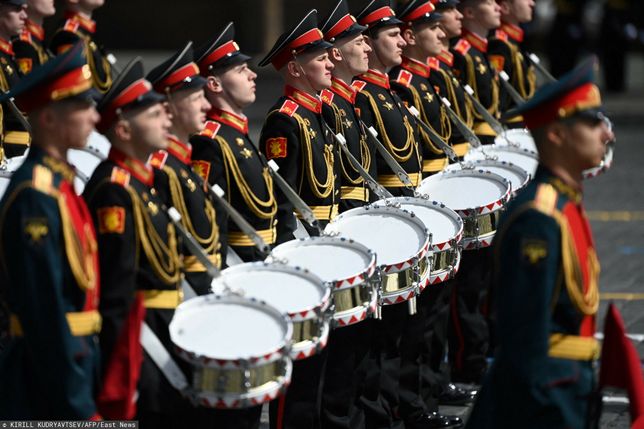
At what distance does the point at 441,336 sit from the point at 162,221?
10.9 feet

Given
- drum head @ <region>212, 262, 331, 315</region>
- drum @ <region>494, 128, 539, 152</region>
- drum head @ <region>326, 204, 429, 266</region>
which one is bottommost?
drum @ <region>494, 128, 539, 152</region>

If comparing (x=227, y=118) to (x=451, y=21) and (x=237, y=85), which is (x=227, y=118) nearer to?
(x=237, y=85)

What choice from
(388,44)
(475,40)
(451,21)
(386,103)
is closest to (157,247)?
(386,103)

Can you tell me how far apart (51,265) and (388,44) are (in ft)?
13.5

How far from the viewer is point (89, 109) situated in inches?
225

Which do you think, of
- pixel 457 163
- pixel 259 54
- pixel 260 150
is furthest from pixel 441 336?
pixel 259 54

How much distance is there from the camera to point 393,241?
25.3ft

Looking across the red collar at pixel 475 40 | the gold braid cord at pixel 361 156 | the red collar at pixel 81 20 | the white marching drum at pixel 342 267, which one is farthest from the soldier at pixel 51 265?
the red collar at pixel 475 40

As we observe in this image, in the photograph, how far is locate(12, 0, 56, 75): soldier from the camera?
33.3ft

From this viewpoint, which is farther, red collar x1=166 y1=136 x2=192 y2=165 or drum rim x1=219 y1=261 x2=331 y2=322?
red collar x1=166 y1=136 x2=192 y2=165

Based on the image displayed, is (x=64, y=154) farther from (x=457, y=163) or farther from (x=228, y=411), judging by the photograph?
(x=457, y=163)

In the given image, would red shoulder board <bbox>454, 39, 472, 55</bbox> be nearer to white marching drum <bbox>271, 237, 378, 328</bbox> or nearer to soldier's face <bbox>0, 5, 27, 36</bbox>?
soldier's face <bbox>0, 5, 27, 36</bbox>

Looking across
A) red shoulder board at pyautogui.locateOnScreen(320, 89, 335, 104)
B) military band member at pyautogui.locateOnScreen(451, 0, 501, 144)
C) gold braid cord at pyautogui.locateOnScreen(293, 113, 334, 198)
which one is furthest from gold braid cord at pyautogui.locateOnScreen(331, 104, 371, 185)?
military band member at pyautogui.locateOnScreen(451, 0, 501, 144)

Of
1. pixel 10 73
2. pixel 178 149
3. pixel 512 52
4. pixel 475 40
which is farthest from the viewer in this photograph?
pixel 512 52
